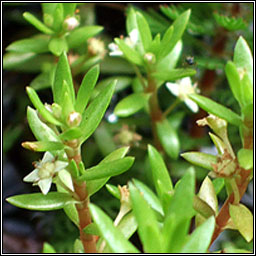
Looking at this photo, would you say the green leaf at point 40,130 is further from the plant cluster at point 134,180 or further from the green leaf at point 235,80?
the green leaf at point 235,80

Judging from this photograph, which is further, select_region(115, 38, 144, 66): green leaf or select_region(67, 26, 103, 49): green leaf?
select_region(67, 26, 103, 49): green leaf

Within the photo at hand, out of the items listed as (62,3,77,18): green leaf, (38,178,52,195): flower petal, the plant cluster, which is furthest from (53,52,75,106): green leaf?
(62,3,77,18): green leaf

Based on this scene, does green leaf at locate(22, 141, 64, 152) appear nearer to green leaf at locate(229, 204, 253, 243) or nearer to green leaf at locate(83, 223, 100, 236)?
green leaf at locate(83, 223, 100, 236)

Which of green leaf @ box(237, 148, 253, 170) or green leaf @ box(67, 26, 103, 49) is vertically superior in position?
green leaf @ box(67, 26, 103, 49)

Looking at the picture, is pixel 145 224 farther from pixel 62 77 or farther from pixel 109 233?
pixel 62 77

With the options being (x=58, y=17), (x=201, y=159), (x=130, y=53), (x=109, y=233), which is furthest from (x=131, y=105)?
(x=109, y=233)

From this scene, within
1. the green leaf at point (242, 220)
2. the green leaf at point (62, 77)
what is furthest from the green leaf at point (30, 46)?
the green leaf at point (242, 220)

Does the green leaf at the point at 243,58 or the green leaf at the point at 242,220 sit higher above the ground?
the green leaf at the point at 243,58
